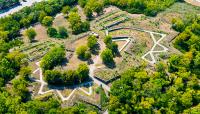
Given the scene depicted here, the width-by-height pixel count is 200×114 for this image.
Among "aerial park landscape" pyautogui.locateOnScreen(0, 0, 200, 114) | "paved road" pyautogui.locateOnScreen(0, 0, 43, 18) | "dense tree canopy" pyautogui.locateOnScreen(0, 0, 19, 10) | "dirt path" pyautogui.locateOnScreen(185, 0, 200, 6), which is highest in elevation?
"dense tree canopy" pyautogui.locateOnScreen(0, 0, 19, 10)

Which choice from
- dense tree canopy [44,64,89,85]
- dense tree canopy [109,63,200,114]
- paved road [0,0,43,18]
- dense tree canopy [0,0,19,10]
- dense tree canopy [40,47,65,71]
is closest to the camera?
dense tree canopy [109,63,200,114]

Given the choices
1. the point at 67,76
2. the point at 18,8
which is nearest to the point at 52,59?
the point at 67,76

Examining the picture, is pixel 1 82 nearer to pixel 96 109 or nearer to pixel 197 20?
pixel 96 109

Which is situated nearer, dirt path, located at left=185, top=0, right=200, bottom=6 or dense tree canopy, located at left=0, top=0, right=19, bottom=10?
dirt path, located at left=185, top=0, right=200, bottom=6

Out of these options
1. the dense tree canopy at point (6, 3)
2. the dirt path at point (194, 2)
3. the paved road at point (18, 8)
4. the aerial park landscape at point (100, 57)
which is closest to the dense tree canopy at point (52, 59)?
the aerial park landscape at point (100, 57)

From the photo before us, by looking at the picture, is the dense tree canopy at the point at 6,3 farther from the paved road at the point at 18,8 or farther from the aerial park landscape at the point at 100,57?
the paved road at the point at 18,8

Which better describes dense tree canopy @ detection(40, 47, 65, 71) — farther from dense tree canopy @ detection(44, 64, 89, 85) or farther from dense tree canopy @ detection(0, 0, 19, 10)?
dense tree canopy @ detection(0, 0, 19, 10)

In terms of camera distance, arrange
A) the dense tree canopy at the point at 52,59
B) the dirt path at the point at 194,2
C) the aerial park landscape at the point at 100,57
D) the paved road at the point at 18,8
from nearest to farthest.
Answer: the aerial park landscape at the point at 100,57
the dense tree canopy at the point at 52,59
the paved road at the point at 18,8
the dirt path at the point at 194,2

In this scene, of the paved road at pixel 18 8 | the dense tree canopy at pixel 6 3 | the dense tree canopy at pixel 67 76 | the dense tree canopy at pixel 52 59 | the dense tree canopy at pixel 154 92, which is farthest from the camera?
the dense tree canopy at pixel 6 3

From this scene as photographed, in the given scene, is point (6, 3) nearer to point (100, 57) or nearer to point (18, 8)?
point (18, 8)

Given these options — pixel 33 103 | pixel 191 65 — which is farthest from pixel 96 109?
pixel 191 65

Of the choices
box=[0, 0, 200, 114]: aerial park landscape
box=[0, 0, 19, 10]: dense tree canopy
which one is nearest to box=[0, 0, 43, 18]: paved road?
box=[0, 0, 200, 114]: aerial park landscape
